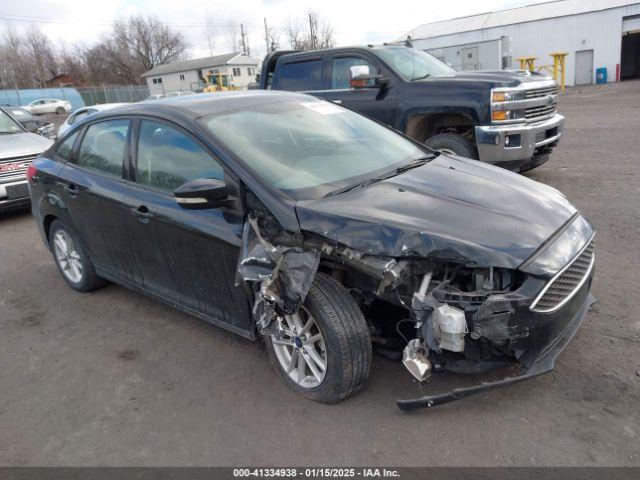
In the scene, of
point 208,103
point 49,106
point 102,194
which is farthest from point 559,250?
point 49,106

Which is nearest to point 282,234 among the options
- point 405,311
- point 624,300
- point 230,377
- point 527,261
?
point 405,311

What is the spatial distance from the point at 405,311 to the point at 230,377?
1191 millimetres

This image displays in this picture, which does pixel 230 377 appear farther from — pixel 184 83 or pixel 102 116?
pixel 184 83

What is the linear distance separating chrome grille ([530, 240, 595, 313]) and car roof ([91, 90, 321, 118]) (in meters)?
2.35

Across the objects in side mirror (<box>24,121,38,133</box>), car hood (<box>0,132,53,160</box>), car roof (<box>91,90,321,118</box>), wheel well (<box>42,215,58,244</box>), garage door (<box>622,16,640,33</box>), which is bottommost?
wheel well (<box>42,215,58,244</box>)

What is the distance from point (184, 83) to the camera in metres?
67.1

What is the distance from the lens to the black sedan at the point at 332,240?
101 inches

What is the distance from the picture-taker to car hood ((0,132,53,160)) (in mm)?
7863

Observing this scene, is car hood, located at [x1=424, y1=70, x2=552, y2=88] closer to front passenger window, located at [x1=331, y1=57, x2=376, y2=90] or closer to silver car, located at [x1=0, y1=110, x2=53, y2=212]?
front passenger window, located at [x1=331, y1=57, x2=376, y2=90]

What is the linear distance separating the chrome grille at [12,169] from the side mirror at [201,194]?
19.9 feet

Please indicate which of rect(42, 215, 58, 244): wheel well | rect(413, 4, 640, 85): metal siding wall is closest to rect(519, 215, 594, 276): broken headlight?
rect(42, 215, 58, 244): wheel well

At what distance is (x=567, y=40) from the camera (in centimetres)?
3378

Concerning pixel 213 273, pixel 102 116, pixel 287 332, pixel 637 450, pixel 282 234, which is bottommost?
pixel 637 450

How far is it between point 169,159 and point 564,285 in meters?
2.56
